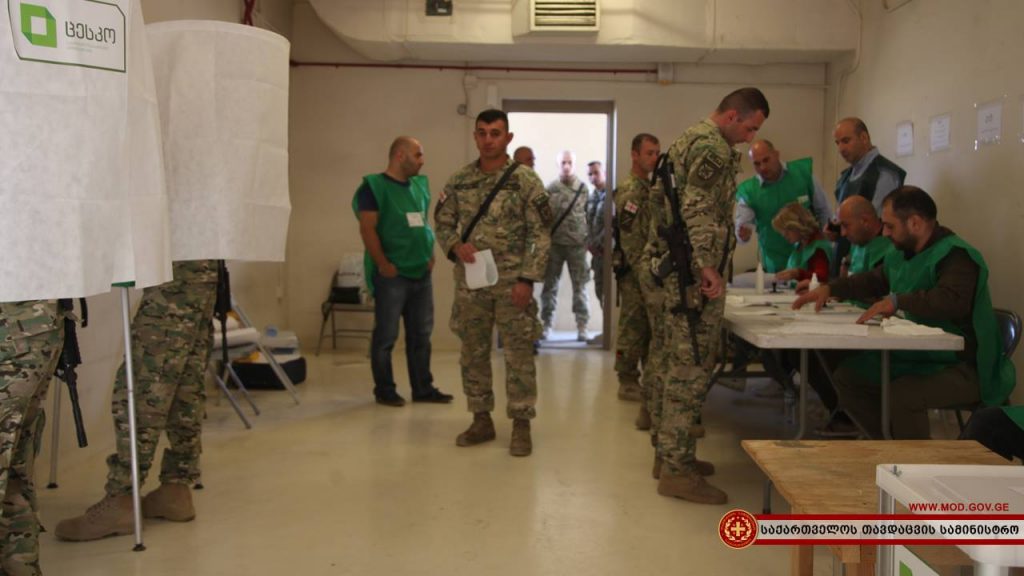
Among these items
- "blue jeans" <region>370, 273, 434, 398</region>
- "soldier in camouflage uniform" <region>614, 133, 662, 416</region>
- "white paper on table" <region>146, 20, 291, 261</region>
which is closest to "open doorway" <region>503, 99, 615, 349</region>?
"soldier in camouflage uniform" <region>614, 133, 662, 416</region>

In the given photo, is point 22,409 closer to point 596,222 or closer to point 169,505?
point 169,505

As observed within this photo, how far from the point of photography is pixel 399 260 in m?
4.91

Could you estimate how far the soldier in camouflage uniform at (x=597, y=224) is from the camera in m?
7.24

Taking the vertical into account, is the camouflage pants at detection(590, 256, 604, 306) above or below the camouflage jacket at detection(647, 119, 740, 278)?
below

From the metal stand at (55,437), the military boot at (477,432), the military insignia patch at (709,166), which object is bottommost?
the military boot at (477,432)

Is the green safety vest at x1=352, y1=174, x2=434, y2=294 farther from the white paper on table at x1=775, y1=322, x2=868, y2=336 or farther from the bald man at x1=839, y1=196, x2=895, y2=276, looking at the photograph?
the white paper on table at x1=775, y1=322, x2=868, y2=336

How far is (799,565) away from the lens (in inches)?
67.4

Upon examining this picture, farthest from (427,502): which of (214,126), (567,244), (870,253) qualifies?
(567,244)

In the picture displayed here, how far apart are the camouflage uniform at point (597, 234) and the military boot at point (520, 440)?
11.4 ft

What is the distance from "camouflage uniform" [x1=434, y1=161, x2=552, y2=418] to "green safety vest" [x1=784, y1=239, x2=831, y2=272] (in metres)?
1.70

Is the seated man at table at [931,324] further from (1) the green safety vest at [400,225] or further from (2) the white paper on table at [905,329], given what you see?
(1) the green safety vest at [400,225]

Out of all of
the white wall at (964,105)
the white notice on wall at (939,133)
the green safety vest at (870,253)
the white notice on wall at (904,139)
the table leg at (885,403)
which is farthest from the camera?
the white notice on wall at (904,139)

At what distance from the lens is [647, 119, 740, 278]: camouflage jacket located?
9.96 ft

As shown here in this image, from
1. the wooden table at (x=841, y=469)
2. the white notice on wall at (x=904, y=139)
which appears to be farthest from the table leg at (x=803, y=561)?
the white notice on wall at (x=904, y=139)
